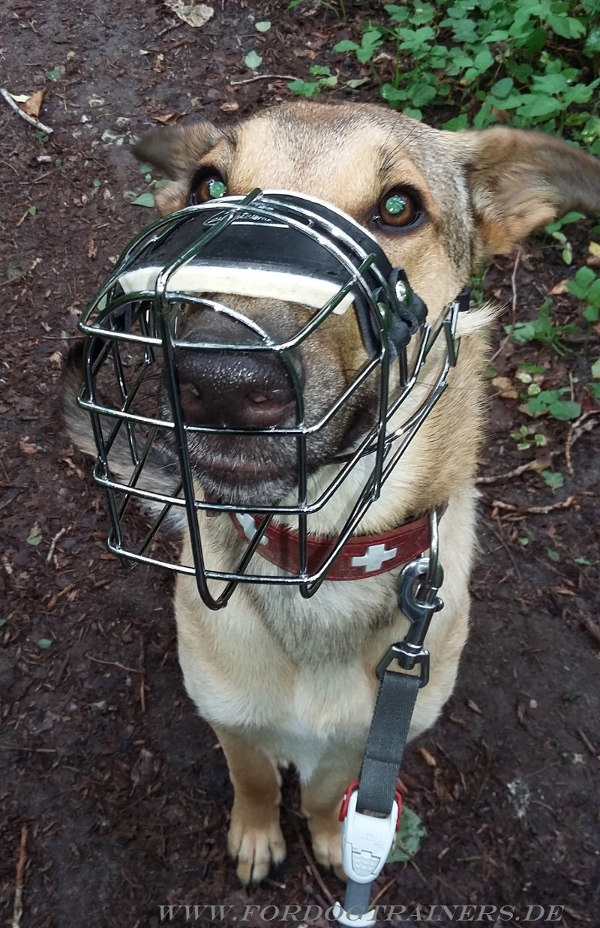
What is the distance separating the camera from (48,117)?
4.94 m

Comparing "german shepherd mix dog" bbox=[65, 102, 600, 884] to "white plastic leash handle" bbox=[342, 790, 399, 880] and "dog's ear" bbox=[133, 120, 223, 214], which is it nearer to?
"dog's ear" bbox=[133, 120, 223, 214]

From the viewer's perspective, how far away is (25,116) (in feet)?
16.0

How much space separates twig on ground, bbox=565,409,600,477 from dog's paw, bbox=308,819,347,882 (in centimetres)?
216

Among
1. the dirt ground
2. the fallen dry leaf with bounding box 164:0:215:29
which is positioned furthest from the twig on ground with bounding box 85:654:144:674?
the fallen dry leaf with bounding box 164:0:215:29

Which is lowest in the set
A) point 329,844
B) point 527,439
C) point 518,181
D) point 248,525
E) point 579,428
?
point 329,844

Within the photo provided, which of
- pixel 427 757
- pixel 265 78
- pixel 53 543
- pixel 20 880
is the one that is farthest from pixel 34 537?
pixel 265 78

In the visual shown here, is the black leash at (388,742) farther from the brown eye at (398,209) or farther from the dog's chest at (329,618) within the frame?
the brown eye at (398,209)

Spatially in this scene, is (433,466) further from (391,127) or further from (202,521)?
(391,127)

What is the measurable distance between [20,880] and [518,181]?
3042 mm

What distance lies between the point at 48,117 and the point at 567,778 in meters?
5.12

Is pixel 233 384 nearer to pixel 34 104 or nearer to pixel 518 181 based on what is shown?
pixel 518 181

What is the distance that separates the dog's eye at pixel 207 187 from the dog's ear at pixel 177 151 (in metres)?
0.19

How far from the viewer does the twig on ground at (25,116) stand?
4859 millimetres

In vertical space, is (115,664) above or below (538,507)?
below
